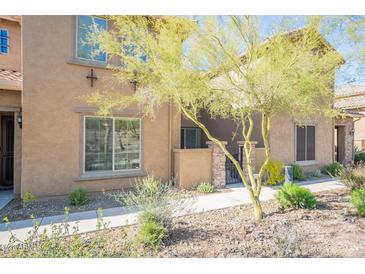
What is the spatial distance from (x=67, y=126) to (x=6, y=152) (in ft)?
12.0

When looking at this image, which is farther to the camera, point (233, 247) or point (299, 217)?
point (299, 217)

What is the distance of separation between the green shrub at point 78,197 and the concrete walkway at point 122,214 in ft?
2.61

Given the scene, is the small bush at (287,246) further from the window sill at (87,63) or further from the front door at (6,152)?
the front door at (6,152)

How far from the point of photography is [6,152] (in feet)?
29.4

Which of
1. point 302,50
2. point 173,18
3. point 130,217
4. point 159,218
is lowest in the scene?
point 130,217

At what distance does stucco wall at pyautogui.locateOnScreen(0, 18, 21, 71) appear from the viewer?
9.00m

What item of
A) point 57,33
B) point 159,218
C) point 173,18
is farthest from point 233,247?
point 57,33

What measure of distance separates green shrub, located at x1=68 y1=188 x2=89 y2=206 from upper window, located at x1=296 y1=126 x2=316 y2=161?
10391mm

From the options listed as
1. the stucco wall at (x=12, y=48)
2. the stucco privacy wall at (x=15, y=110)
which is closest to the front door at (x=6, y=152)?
the stucco privacy wall at (x=15, y=110)

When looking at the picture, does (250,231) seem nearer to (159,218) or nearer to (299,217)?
(299,217)

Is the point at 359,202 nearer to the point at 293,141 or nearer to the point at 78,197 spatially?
the point at 293,141

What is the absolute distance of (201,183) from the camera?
905 centimetres
